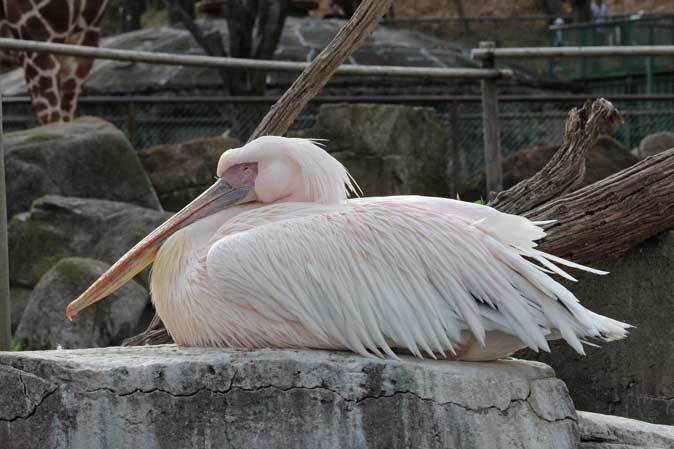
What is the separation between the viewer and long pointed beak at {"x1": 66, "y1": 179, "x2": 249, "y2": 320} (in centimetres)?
372

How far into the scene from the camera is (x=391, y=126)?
8.45m

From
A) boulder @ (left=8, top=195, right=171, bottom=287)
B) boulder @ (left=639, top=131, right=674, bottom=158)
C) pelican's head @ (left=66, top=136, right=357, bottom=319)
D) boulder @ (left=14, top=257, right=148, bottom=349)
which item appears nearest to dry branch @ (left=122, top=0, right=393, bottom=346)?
pelican's head @ (left=66, top=136, right=357, bottom=319)

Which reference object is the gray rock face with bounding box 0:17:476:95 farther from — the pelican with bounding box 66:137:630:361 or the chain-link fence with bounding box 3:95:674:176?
the pelican with bounding box 66:137:630:361

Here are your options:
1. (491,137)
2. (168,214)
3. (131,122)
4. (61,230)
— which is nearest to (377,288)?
(491,137)

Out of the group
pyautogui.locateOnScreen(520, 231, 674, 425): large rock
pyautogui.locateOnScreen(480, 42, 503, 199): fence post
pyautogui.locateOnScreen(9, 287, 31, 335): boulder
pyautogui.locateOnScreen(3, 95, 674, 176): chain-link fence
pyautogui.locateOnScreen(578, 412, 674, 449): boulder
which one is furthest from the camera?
pyautogui.locateOnScreen(3, 95, 674, 176): chain-link fence

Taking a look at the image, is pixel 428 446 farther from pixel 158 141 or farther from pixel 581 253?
pixel 158 141

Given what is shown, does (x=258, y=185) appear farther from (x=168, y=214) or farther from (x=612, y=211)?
(x=168, y=214)

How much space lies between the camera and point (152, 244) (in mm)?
3785

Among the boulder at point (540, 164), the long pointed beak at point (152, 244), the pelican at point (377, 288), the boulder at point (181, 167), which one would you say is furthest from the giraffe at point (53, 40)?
the pelican at point (377, 288)

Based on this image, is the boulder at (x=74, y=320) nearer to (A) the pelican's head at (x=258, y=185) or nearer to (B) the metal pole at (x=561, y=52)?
(B) the metal pole at (x=561, y=52)

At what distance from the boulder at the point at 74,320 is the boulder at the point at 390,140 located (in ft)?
7.43

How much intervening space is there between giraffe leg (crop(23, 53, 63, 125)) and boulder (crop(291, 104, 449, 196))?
2826 millimetres

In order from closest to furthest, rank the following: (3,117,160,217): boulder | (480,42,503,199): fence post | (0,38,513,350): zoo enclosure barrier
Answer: (0,38,513,350): zoo enclosure barrier → (480,42,503,199): fence post → (3,117,160,217): boulder

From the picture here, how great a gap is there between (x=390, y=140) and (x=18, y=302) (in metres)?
2.78
